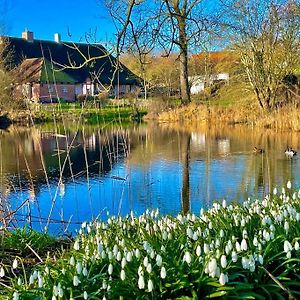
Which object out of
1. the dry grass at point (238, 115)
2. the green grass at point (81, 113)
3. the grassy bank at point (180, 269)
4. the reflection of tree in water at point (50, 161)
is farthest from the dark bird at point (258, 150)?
the grassy bank at point (180, 269)

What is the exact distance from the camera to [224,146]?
64.9ft

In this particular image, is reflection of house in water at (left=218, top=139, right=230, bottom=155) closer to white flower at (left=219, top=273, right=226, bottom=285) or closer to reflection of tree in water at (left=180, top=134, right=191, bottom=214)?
reflection of tree in water at (left=180, top=134, right=191, bottom=214)

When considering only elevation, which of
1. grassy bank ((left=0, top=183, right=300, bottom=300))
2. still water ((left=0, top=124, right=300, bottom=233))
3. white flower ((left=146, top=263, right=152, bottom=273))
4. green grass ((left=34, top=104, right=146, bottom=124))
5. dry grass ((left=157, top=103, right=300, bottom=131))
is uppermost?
green grass ((left=34, top=104, right=146, bottom=124))

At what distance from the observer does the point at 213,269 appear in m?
3.24

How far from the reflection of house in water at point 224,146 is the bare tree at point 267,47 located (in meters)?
7.39

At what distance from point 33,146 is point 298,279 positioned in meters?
20.4

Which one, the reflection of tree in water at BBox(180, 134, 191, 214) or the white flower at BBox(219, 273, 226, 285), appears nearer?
the white flower at BBox(219, 273, 226, 285)

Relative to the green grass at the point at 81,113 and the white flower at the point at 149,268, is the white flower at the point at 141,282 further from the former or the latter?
the green grass at the point at 81,113

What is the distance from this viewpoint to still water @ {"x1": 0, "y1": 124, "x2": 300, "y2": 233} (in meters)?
8.98

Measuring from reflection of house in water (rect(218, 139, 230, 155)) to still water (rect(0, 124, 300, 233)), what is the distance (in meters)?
0.04

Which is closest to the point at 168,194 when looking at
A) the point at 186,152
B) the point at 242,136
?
the point at 186,152

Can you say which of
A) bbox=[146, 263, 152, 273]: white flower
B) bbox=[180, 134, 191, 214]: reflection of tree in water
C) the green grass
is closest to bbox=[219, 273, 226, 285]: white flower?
bbox=[146, 263, 152, 273]: white flower

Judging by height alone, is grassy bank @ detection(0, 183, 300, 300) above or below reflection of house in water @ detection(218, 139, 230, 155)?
above

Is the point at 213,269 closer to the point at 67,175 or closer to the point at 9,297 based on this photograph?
the point at 9,297
